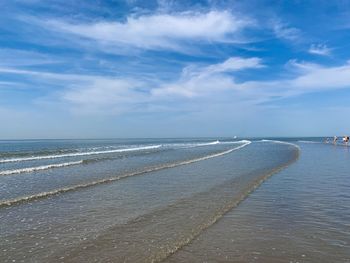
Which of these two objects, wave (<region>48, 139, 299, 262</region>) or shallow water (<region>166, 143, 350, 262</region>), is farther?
wave (<region>48, 139, 299, 262</region>)

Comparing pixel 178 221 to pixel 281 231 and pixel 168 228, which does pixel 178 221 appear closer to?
pixel 168 228

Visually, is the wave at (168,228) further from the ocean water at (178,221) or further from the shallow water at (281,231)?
the shallow water at (281,231)

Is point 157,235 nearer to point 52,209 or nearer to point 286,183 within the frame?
point 52,209

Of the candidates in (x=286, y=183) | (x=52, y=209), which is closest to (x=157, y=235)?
(x=52, y=209)

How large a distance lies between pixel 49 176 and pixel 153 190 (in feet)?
29.4

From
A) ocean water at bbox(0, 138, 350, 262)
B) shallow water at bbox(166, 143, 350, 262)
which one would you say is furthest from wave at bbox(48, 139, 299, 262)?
shallow water at bbox(166, 143, 350, 262)

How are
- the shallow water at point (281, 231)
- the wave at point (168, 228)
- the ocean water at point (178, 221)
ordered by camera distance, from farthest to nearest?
the wave at point (168, 228)
the ocean water at point (178, 221)
the shallow water at point (281, 231)

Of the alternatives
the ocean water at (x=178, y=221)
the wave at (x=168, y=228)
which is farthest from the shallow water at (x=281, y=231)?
the wave at (x=168, y=228)

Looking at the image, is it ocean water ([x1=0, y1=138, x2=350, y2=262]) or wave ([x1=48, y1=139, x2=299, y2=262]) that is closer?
ocean water ([x1=0, y1=138, x2=350, y2=262])

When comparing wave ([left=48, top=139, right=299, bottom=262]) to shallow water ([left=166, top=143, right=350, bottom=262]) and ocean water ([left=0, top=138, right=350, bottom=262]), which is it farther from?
shallow water ([left=166, top=143, right=350, bottom=262])

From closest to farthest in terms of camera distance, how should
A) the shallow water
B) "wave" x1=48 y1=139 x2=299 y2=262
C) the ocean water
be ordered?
the shallow water < the ocean water < "wave" x1=48 y1=139 x2=299 y2=262

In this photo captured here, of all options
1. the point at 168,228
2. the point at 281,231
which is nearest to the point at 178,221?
the point at 168,228

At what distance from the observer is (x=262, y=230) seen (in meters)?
9.66

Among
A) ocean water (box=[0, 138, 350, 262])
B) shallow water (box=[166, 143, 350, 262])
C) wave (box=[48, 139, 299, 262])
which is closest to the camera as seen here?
shallow water (box=[166, 143, 350, 262])
